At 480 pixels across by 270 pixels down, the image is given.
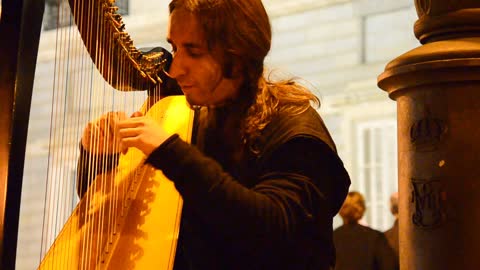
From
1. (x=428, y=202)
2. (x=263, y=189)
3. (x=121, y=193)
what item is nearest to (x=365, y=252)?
(x=428, y=202)

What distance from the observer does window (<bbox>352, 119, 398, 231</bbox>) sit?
8.78 metres

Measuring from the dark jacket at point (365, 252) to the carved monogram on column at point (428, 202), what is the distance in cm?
202

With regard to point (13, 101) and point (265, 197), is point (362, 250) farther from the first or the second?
point (13, 101)

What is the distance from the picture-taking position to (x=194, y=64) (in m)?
1.69

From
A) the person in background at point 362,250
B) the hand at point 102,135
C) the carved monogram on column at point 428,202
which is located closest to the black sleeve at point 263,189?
the hand at point 102,135

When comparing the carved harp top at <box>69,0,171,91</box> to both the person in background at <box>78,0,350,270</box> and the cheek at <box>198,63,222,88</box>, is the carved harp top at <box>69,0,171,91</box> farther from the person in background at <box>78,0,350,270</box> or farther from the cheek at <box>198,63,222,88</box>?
the cheek at <box>198,63,222,88</box>

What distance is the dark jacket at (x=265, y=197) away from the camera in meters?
1.51

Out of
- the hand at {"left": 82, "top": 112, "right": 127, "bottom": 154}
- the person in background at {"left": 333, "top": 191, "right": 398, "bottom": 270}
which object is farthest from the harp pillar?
the person in background at {"left": 333, "top": 191, "right": 398, "bottom": 270}

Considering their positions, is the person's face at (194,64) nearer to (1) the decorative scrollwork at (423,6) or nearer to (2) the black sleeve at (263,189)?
(2) the black sleeve at (263,189)

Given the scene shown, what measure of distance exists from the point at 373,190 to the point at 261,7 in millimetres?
7345

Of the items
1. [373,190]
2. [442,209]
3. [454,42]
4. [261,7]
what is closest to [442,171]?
[442,209]

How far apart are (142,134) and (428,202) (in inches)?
62.4

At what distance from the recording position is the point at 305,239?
162 cm

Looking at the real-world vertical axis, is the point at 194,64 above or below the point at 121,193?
above
